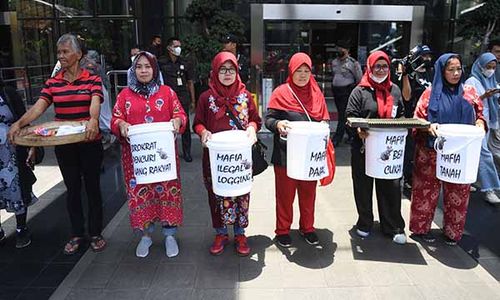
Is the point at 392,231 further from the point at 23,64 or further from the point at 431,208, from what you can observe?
the point at 23,64

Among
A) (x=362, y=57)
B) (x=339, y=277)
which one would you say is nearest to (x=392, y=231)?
(x=339, y=277)

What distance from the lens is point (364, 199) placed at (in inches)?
159

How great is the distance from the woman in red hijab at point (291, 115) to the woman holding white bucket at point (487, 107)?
2.16 meters

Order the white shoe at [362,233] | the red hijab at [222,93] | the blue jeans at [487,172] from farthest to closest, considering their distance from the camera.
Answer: the blue jeans at [487,172] → the white shoe at [362,233] → the red hijab at [222,93]

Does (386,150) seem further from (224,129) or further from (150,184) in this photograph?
(150,184)

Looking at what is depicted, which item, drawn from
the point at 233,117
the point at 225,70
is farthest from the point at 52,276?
the point at 225,70

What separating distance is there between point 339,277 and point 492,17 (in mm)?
8610

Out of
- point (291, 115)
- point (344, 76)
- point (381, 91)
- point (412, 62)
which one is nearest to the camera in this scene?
point (291, 115)

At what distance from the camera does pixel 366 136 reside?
12.0 ft

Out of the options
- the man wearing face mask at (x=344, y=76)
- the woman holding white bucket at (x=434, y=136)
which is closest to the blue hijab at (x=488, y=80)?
the woman holding white bucket at (x=434, y=136)

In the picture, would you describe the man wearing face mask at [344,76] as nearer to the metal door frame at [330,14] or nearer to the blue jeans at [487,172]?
the blue jeans at [487,172]

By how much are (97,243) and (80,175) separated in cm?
64

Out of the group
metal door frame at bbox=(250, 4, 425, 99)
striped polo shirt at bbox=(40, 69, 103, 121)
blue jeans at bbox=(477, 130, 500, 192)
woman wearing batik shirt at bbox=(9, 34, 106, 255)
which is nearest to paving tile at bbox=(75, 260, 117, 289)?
woman wearing batik shirt at bbox=(9, 34, 106, 255)

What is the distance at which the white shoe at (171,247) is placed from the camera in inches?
151
